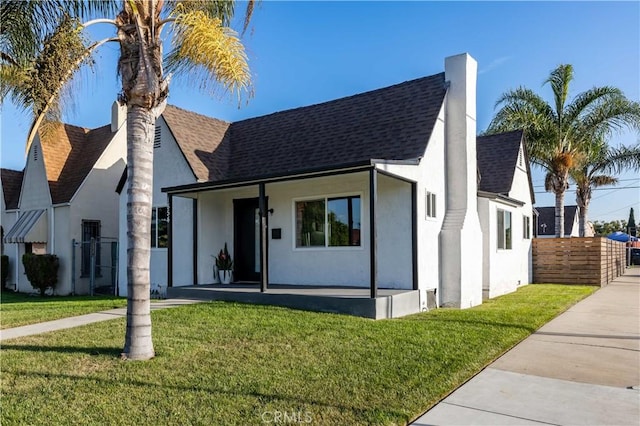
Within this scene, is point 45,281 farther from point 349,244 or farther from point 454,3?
point 454,3

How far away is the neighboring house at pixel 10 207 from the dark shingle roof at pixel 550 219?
124ft

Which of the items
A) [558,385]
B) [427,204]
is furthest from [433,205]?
[558,385]

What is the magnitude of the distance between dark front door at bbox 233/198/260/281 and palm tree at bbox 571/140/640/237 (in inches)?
635

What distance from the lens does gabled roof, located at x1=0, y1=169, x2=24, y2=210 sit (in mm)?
22172

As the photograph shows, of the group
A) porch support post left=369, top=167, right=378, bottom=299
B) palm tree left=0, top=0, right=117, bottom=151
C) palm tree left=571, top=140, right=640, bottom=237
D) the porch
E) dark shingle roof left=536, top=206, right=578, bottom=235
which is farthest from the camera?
dark shingle roof left=536, top=206, right=578, bottom=235

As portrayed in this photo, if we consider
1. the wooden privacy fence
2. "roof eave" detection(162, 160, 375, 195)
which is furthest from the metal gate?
the wooden privacy fence

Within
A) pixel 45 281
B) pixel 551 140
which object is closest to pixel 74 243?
pixel 45 281

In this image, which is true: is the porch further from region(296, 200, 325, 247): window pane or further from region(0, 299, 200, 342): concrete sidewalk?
region(296, 200, 325, 247): window pane

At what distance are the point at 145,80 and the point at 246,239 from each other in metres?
7.84

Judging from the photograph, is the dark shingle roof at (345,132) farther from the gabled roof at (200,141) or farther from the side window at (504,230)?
the side window at (504,230)

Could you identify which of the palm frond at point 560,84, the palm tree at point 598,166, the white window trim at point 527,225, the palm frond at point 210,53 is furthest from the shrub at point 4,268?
the palm tree at point 598,166

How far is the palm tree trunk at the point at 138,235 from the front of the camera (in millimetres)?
6273

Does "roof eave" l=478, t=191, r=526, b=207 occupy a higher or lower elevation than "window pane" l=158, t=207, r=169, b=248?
higher

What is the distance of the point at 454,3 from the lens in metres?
12.5
